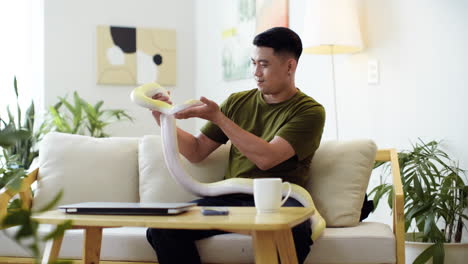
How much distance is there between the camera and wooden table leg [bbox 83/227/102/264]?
216 cm

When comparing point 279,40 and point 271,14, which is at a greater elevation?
point 271,14

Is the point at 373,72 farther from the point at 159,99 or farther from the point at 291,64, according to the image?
the point at 159,99

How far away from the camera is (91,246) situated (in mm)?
2166

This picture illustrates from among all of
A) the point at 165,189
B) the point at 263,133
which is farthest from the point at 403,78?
the point at 165,189

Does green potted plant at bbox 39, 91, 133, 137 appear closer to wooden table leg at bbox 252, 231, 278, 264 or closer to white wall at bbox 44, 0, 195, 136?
white wall at bbox 44, 0, 195, 136

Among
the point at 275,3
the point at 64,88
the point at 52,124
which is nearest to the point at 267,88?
the point at 275,3

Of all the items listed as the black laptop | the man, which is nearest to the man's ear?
the man

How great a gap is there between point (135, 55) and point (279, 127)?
300cm

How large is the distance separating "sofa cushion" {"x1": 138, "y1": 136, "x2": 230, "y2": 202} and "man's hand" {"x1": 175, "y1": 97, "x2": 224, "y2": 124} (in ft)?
1.43

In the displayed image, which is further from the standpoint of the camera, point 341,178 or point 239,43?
point 239,43

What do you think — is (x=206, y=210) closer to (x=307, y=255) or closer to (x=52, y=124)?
(x=307, y=255)

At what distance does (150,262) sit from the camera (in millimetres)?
2281

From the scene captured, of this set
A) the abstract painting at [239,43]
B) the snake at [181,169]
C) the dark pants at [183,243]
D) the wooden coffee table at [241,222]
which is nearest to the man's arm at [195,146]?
the snake at [181,169]

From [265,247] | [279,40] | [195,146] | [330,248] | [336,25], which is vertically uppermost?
[336,25]
